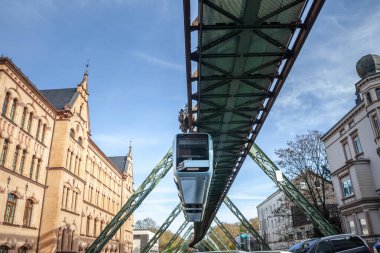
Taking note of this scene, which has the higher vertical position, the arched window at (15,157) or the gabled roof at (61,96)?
the gabled roof at (61,96)

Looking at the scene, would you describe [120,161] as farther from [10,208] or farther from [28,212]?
[10,208]

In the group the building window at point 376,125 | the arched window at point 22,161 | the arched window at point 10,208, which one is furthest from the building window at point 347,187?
the arched window at point 10,208

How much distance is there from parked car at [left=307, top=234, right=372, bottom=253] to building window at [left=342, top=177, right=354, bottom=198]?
20.5 m

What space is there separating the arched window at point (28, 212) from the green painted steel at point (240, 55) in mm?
17440

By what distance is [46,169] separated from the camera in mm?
29141

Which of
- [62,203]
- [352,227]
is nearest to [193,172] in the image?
[62,203]

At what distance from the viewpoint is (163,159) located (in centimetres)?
2733

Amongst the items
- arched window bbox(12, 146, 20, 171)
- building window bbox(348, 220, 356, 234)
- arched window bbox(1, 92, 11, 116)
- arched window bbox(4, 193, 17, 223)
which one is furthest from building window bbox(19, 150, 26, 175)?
building window bbox(348, 220, 356, 234)

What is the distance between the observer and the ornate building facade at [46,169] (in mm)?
23141

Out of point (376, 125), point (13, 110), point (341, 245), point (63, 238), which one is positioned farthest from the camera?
point (63, 238)

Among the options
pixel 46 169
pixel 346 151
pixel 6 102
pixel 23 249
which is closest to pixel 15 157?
pixel 6 102

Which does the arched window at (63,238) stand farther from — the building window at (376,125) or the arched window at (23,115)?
the building window at (376,125)

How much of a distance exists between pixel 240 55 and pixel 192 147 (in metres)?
6.28

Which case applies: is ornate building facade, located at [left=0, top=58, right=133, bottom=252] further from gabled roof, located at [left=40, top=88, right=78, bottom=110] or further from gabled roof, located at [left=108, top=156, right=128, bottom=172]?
gabled roof, located at [left=108, top=156, right=128, bottom=172]
